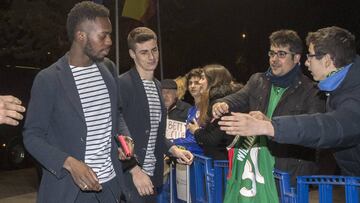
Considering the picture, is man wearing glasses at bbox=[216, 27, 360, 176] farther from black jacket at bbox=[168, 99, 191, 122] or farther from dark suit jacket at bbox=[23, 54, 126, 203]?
black jacket at bbox=[168, 99, 191, 122]

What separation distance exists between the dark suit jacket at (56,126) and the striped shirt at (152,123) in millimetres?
1089

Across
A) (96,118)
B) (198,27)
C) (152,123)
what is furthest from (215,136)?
(198,27)

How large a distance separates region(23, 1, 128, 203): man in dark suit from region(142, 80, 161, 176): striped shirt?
2.48 ft

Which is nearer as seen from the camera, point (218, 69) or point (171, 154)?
point (171, 154)

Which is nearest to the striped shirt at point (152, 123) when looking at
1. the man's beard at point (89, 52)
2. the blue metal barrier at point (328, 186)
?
the man's beard at point (89, 52)

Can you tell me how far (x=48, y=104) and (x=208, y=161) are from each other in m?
2.34

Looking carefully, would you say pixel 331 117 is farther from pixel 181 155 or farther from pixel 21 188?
pixel 21 188

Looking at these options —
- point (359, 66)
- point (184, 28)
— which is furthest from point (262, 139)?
point (184, 28)

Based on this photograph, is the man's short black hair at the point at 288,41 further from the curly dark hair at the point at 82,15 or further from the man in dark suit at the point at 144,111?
the curly dark hair at the point at 82,15

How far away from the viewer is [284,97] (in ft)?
16.0

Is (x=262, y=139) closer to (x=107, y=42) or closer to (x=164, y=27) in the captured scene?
(x=107, y=42)

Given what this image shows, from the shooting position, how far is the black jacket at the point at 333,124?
10.6 feet

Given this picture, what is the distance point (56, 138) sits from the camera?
11.7 feet

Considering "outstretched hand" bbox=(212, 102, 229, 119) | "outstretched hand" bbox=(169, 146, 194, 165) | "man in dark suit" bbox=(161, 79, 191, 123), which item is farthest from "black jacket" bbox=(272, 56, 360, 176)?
"man in dark suit" bbox=(161, 79, 191, 123)
